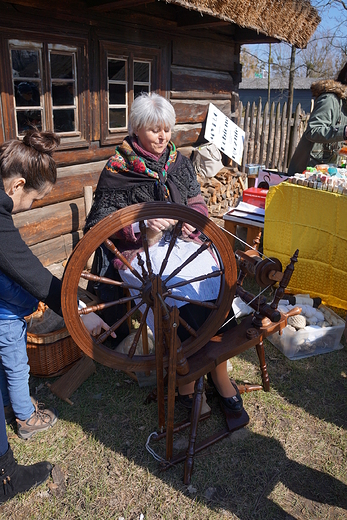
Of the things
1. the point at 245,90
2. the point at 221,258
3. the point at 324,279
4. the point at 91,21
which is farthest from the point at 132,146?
the point at 245,90

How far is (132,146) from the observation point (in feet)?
8.40

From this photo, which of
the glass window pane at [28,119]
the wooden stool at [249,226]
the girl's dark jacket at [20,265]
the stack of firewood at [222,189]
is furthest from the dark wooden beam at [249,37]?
the girl's dark jacket at [20,265]

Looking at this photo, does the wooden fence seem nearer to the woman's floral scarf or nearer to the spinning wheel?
the woman's floral scarf

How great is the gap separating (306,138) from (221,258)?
9.03ft

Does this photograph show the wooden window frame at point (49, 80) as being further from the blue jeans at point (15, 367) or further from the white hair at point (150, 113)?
the blue jeans at point (15, 367)

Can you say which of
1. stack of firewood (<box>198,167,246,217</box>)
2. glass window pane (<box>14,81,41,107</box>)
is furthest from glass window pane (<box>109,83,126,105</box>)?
stack of firewood (<box>198,167,246,217</box>)

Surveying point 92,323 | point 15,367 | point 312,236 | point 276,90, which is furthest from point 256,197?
point 276,90

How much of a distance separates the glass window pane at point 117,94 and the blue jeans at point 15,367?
2716mm

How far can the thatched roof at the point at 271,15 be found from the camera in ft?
12.4

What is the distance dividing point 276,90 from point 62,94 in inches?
898

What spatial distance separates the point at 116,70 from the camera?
414 centimetres

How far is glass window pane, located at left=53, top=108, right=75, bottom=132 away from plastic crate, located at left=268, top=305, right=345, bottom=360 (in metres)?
2.51

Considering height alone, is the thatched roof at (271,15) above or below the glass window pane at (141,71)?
above

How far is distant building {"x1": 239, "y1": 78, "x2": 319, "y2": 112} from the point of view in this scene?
22.1 metres
